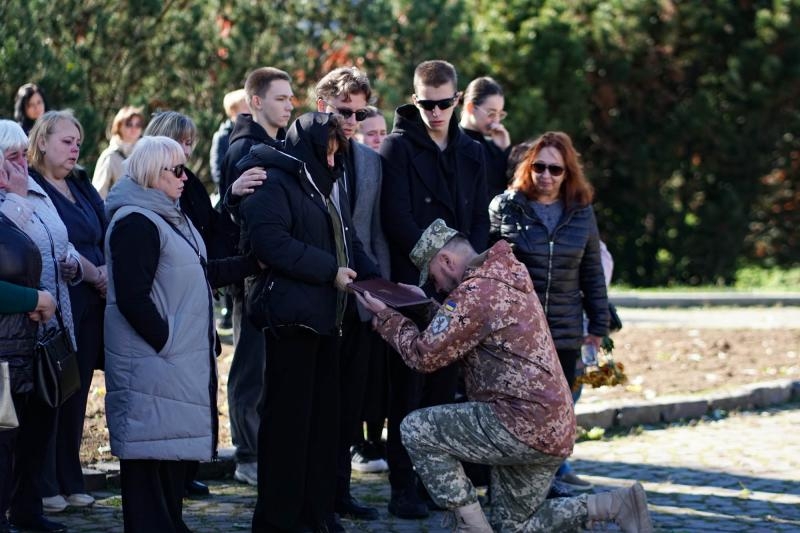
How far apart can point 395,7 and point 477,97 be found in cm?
1070

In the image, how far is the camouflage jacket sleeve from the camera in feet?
19.7

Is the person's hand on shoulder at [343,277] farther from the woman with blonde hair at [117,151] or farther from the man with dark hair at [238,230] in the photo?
the woman with blonde hair at [117,151]

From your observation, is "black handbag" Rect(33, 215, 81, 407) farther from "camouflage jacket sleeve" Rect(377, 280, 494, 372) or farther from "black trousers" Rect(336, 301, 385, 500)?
"camouflage jacket sleeve" Rect(377, 280, 494, 372)

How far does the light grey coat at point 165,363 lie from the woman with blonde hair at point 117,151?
2.44 m

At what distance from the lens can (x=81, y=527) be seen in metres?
6.92

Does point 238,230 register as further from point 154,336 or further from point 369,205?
point 154,336

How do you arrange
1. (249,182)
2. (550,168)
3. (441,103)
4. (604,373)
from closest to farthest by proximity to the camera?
(249,182) < (441,103) < (550,168) < (604,373)

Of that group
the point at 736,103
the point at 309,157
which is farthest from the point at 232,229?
the point at 736,103

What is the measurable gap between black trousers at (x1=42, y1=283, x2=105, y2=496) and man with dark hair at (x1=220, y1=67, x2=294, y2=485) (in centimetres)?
84

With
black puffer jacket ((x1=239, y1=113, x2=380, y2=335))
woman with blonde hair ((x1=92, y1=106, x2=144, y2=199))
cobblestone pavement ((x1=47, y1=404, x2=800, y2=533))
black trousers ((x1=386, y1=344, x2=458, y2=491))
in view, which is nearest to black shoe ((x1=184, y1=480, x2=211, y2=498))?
cobblestone pavement ((x1=47, y1=404, x2=800, y2=533))

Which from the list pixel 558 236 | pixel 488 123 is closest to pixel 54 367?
pixel 558 236

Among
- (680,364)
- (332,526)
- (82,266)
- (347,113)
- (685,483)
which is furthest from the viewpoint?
(680,364)

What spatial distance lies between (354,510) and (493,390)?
1475 mm

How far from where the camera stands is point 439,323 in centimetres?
609
